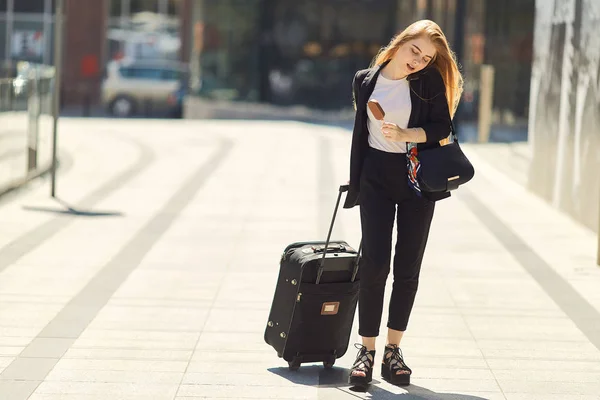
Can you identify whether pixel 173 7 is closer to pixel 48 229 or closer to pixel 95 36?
pixel 95 36

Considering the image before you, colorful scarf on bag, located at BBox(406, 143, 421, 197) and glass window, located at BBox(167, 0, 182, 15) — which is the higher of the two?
glass window, located at BBox(167, 0, 182, 15)

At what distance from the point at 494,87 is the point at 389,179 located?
14102mm

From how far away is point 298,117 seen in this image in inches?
1364

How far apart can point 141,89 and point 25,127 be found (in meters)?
19.7

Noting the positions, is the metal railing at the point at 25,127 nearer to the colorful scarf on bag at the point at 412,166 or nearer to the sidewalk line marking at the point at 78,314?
the sidewalk line marking at the point at 78,314

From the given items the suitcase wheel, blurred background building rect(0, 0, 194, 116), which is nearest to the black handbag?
the suitcase wheel

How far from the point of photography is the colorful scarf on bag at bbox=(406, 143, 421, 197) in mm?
5883

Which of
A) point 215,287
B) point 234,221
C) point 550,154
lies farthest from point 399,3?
point 215,287

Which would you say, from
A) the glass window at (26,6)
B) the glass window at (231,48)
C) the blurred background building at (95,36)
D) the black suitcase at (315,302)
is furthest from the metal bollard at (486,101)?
the glass window at (26,6)

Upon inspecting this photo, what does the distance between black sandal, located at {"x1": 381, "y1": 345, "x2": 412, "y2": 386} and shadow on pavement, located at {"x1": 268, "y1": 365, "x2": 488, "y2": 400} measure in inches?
1.6

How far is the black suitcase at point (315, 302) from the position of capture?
6164 millimetres

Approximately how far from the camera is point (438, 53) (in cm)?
592

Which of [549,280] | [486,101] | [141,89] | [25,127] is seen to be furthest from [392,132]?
[141,89]

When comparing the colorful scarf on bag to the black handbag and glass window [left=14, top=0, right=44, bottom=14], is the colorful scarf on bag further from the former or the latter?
glass window [left=14, top=0, right=44, bottom=14]
